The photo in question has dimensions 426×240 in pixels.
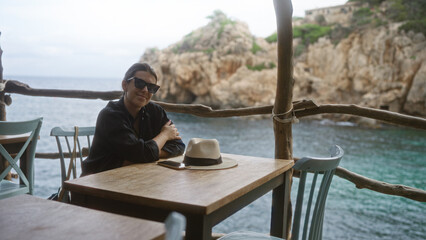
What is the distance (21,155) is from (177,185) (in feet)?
5.47

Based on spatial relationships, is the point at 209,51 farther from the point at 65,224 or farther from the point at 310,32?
the point at 65,224

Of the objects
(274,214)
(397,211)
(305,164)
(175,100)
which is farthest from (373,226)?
(175,100)

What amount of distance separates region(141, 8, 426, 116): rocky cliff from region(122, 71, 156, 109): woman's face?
24.6 metres

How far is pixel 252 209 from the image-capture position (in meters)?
→ 10.9

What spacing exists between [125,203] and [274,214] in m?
0.96

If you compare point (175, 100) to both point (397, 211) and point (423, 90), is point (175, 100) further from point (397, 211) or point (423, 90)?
point (397, 211)

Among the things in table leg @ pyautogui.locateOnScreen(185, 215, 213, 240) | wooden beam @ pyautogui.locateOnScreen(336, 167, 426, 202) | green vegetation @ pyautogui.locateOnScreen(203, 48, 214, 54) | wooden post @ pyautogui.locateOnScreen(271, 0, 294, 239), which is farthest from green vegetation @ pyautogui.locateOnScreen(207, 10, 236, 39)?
table leg @ pyautogui.locateOnScreen(185, 215, 213, 240)

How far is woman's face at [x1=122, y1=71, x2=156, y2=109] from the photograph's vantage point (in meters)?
2.30

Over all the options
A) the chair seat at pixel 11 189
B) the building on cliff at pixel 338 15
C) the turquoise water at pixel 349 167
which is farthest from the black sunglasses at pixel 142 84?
the building on cliff at pixel 338 15

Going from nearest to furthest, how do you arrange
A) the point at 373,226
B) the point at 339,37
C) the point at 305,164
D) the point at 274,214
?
the point at 305,164 < the point at 274,214 < the point at 373,226 < the point at 339,37

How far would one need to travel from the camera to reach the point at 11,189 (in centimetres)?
252

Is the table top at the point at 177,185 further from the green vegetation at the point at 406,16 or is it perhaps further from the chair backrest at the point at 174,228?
the green vegetation at the point at 406,16

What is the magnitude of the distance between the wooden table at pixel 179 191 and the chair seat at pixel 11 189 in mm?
1167

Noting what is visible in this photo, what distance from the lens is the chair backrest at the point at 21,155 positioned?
89.3 inches
